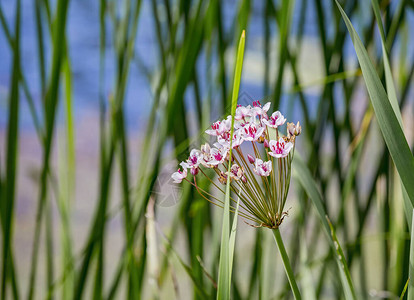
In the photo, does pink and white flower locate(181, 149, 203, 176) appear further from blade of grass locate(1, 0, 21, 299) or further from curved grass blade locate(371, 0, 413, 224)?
blade of grass locate(1, 0, 21, 299)

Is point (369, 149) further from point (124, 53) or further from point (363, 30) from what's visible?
point (124, 53)

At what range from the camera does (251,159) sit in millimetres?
124

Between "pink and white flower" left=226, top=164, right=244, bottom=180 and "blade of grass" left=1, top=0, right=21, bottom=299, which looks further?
"blade of grass" left=1, top=0, right=21, bottom=299

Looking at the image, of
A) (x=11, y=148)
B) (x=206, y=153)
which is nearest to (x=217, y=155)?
(x=206, y=153)

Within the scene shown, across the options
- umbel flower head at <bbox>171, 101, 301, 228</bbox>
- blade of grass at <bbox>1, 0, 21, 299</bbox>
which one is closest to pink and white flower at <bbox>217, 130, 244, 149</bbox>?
umbel flower head at <bbox>171, 101, 301, 228</bbox>

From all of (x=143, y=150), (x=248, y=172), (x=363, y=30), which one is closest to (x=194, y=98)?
(x=143, y=150)

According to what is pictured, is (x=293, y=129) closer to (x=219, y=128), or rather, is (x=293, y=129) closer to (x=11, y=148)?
(x=219, y=128)

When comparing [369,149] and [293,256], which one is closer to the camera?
[293,256]

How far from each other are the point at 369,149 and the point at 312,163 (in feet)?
0.89

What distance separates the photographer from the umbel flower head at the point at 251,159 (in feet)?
0.37

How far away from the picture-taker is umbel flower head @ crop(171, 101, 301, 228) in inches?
4.5

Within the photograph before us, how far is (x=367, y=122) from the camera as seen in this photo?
0.39 m

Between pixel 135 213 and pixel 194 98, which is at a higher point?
pixel 194 98

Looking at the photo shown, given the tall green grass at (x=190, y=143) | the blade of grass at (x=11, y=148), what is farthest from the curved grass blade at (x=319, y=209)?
the blade of grass at (x=11, y=148)
